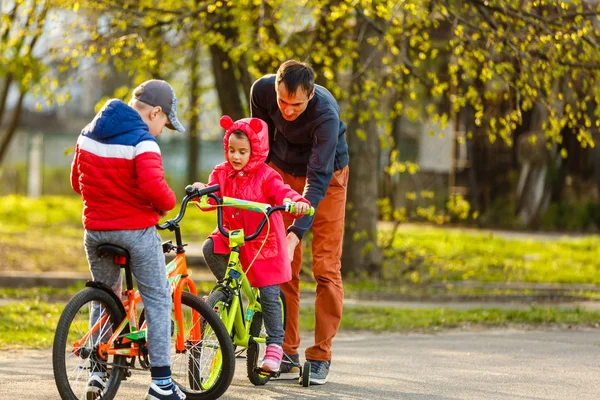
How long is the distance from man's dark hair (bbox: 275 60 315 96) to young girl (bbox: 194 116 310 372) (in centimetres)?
25

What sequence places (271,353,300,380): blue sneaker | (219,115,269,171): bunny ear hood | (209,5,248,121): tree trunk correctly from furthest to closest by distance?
(209,5,248,121): tree trunk < (271,353,300,380): blue sneaker < (219,115,269,171): bunny ear hood

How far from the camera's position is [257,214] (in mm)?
6105

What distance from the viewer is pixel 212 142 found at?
3334 centimetres

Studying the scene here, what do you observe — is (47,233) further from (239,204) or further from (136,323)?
(136,323)

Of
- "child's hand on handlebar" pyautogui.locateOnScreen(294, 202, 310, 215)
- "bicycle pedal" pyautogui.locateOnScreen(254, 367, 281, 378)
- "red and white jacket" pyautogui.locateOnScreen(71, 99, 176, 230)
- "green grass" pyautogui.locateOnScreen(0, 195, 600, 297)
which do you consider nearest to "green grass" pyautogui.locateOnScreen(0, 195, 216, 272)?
"green grass" pyautogui.locateOnScreen(0, 195, 600, 297)

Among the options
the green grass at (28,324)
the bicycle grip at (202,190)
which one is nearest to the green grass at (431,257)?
the green grass at (28,324)

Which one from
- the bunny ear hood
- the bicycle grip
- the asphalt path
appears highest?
the bunny ear hood

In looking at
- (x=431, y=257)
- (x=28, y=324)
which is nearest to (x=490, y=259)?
(x=431, y=257)

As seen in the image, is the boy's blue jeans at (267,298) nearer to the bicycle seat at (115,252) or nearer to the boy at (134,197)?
the boy at (134,197)

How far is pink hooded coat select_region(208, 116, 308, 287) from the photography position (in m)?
6.09

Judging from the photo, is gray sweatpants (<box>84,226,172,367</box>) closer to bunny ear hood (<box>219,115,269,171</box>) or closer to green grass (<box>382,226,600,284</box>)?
bunny ear hood (<box>219,115,269,171</box>)

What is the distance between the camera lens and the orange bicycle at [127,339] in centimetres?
531

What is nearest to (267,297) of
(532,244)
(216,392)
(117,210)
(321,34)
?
(216,392)

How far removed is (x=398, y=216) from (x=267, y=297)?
7317 millimetres
